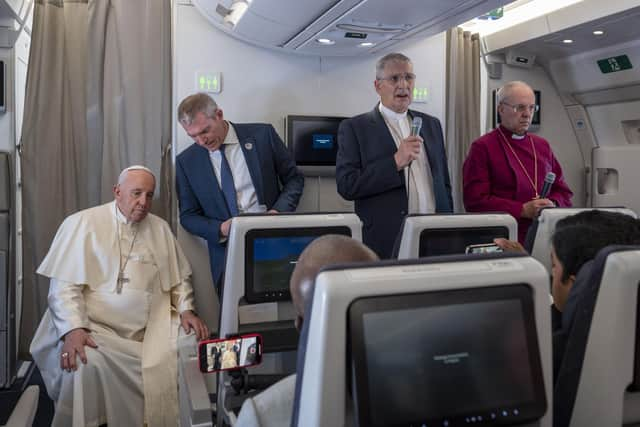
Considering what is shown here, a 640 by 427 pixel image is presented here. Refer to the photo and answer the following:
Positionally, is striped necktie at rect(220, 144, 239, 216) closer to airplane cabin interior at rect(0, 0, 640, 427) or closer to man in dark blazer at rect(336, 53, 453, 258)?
airplane cabin interior at rect(0, 0, 640, 427)

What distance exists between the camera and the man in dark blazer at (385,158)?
334 cm

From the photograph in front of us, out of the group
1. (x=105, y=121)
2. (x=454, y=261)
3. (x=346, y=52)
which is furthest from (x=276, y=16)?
(x=454, y=261)

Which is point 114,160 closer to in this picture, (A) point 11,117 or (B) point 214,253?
(A) point 11,117

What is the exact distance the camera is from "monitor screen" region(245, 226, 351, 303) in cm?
213

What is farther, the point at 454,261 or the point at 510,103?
the point at 510,103

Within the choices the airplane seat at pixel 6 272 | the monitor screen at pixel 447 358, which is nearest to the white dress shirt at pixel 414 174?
the monitor screen at pixel 447 358

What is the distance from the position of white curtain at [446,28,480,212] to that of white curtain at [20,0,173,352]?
2428mm

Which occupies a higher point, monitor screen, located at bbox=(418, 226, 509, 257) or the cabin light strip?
the cabin light strip

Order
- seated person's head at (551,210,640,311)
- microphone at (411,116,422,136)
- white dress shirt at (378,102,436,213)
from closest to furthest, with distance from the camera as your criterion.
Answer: seated person's head at (551,210,640,311), microphone at (411,116,422,136), white dress shirt at (378,102,436,213)

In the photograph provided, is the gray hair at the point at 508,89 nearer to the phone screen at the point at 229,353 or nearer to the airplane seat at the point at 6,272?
the phone screen at the point at 229,353

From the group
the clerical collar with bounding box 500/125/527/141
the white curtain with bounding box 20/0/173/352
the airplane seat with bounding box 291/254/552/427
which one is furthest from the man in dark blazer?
the airplane seat with bounding box 291/254/552/427

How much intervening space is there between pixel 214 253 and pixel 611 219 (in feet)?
9.03

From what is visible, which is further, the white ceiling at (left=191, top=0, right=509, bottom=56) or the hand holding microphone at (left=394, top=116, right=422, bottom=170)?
the white ceiling at (left=191, top=0, right=509, bottom=56)

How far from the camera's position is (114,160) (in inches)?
163
